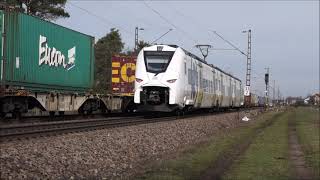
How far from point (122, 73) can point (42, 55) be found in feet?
44.5

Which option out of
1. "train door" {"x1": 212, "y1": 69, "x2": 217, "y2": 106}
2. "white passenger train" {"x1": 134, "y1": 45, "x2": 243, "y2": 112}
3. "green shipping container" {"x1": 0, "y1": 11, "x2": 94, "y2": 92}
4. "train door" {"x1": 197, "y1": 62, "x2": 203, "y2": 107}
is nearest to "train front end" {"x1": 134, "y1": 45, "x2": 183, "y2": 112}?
"white passenger train" {"x1": 134, "y1": 45, "x2": 243, "y2": 112}

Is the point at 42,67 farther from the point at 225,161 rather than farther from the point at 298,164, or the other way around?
the point at 298,164

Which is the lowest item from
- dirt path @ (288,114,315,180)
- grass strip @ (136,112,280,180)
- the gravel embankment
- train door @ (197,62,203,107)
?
dirt path @ (288,114,315,180)

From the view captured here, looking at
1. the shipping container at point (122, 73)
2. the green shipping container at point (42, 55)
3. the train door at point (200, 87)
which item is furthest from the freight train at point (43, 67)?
the train door at point (200, 87)

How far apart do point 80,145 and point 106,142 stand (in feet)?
4.68

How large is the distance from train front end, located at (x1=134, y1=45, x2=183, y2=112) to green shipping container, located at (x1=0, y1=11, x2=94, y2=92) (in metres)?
3.06

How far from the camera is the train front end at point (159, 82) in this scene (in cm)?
2720

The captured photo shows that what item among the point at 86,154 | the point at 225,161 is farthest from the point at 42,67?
the point at 86,154

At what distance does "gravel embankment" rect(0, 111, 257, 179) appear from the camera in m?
9.99

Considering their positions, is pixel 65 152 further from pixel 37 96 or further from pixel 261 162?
pixel 37 96

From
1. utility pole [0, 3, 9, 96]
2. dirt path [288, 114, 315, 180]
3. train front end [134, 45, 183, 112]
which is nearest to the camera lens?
dirt path [288, 114, 315, 180]

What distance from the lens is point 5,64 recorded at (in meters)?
20.5

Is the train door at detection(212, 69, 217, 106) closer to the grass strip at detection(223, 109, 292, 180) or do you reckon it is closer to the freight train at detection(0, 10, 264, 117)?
the freight train at detection(0, 10, 264, 117)

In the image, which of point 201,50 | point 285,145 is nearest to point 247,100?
point 201,50
